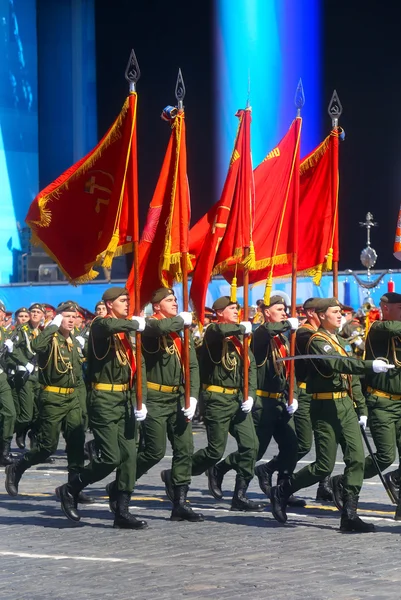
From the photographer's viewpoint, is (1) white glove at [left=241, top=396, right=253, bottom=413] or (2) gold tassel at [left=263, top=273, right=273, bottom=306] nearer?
(1) white glove at [left=241, top=396, right=253, bottom=413]

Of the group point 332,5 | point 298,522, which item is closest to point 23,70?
point 332,5

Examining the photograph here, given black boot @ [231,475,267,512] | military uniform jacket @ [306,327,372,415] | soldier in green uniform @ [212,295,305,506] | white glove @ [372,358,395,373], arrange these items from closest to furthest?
white glove @ [372,358,395,373] → military uniform jacket @ [306,327,372,415] → black boot @ [231,475,267,512] → soldier in green uniform @ [212,295,305,506]

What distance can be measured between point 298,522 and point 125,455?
4.36 feet

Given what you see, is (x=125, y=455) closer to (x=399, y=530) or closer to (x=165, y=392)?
(x=165, y=392)

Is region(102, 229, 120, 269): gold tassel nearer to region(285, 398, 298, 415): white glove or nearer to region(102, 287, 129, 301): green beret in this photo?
region(102, 287, 129, 301): green beret

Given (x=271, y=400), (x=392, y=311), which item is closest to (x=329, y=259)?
(x=271, y=400)

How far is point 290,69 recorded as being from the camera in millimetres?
23344

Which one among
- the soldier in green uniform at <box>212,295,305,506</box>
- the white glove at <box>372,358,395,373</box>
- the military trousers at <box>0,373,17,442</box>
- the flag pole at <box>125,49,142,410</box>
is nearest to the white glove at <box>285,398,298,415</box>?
the soldier in green uniform at <box>212,295,305,506</box>

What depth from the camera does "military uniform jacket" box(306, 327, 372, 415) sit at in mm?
7812

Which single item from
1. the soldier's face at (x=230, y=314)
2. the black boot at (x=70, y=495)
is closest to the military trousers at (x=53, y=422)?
the black boot at (x=70, y=495)

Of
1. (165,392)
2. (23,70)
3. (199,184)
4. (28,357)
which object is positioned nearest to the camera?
(165,392)

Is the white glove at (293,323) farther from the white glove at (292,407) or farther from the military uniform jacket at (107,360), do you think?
the military uniform jacket at (107,360)

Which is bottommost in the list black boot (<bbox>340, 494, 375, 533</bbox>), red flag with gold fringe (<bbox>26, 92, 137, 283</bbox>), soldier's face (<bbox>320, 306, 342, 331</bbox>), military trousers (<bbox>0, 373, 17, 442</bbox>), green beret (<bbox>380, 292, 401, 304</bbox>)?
black boot (<bbox>340, 494, 375, 533</bbox>)

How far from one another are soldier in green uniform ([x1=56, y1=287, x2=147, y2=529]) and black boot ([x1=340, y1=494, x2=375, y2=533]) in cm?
138
